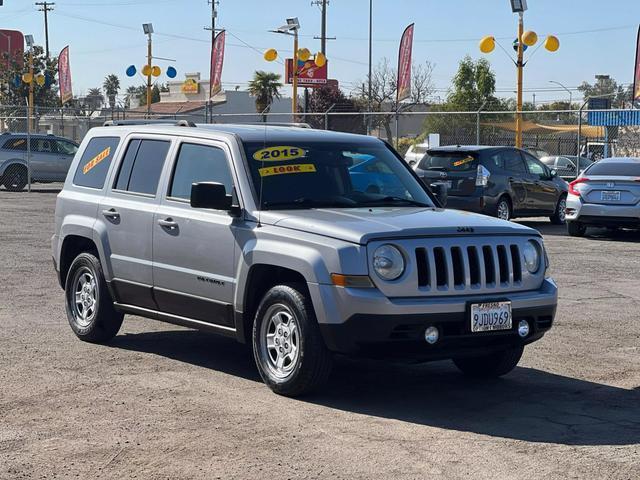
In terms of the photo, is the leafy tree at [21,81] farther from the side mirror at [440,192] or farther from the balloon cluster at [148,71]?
the side mirror at [440,192]

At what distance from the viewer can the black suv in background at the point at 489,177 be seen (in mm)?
20859

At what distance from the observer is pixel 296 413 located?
705cm

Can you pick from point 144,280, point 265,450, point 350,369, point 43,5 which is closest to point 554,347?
point 350,369

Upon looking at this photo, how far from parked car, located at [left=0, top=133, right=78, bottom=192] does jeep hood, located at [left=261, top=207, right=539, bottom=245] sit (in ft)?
87.8

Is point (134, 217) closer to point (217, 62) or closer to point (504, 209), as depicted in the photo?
point (504, 209)

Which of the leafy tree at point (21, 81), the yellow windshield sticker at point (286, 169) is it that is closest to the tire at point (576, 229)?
the yellow windshield sticker at point (286, 169)

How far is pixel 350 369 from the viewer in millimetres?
8648

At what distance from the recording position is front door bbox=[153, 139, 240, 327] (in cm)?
802

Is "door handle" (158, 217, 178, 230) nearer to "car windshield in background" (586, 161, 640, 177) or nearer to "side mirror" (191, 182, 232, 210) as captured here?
"side mirror" (191, 182, 232, 210)

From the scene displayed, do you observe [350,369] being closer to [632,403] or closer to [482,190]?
[632,403]

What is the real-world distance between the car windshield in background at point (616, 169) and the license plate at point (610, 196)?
1.19 ft

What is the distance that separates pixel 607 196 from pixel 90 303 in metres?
12.3

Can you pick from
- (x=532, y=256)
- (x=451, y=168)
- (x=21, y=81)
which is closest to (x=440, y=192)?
(x=532, y=256)

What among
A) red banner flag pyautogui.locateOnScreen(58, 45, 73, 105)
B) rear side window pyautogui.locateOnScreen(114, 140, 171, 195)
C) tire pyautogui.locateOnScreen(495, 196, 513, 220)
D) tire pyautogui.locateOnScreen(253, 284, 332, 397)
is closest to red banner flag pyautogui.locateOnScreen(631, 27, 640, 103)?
tire pyautogui.locateOnScreen(495, 196, 513, 220)
